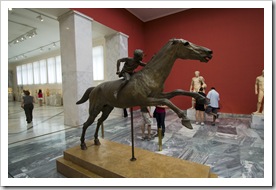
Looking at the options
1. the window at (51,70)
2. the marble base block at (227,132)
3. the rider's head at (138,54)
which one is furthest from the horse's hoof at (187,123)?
the window at (51,70)

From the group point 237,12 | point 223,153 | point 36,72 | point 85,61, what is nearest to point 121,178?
point 223,153

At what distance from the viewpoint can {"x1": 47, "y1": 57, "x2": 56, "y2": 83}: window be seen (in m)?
14.9

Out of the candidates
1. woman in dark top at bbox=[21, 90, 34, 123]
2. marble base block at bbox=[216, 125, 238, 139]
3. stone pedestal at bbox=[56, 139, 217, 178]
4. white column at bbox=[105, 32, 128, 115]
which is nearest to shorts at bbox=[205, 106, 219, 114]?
marble base block at bbox=[216, 125, 238, 139]

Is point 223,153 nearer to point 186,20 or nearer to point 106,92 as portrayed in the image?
point 106,92

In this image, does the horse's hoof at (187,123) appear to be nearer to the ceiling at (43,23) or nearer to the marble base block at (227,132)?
the marble base block at (227,132)

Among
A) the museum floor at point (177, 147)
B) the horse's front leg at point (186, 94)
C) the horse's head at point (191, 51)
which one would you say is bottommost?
the museum floor at point (177, 147)

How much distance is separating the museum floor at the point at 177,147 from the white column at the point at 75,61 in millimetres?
659

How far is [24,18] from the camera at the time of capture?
7609 mm

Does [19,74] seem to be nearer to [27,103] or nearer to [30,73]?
[30,73]

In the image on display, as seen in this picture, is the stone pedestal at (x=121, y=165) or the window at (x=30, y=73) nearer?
the stone pedestal at (x=121, y=165)

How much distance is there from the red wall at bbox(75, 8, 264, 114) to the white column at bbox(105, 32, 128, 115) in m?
0.44

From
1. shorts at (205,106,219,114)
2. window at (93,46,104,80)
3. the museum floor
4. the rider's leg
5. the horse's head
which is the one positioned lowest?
the museum floor

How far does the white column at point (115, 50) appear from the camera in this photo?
25.2ft

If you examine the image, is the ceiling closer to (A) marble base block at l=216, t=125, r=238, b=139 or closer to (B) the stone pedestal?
(B) the stone pedestal
